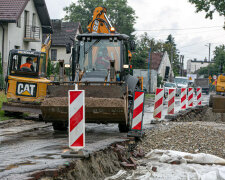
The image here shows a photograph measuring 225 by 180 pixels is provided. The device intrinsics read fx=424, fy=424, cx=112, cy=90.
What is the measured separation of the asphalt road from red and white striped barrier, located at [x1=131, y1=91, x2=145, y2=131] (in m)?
0.60

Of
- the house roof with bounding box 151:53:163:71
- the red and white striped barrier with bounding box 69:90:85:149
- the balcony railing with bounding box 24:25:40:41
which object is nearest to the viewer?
the red and white striped barrier with bounding box 69:90:85:149

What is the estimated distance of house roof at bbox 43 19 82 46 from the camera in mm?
57250

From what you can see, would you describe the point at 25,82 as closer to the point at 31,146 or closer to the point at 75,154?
the point at 31,146

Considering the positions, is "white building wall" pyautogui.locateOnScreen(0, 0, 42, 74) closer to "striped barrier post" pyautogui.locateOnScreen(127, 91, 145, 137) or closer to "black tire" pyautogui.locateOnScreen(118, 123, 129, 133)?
"black tire" pyautogui.locateOnScreen(118, 123, 129, 133)

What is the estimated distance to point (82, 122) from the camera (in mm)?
6816

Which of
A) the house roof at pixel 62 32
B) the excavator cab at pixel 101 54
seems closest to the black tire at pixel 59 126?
the excavator cab at pixel 101 54

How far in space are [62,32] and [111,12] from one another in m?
17.9

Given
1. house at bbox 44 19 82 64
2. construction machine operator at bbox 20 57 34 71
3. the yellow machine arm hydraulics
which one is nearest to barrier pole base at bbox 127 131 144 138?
the yellow machine arm hydraulics

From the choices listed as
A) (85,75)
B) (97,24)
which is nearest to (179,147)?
(85,75)

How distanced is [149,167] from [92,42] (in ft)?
18.4

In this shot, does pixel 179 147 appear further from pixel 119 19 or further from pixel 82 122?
pixel 119 19

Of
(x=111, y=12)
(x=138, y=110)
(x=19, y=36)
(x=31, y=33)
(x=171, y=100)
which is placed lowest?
(x=171, y=100)

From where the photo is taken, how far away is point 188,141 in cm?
955

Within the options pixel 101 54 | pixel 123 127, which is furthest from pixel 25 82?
pixel 123 127
